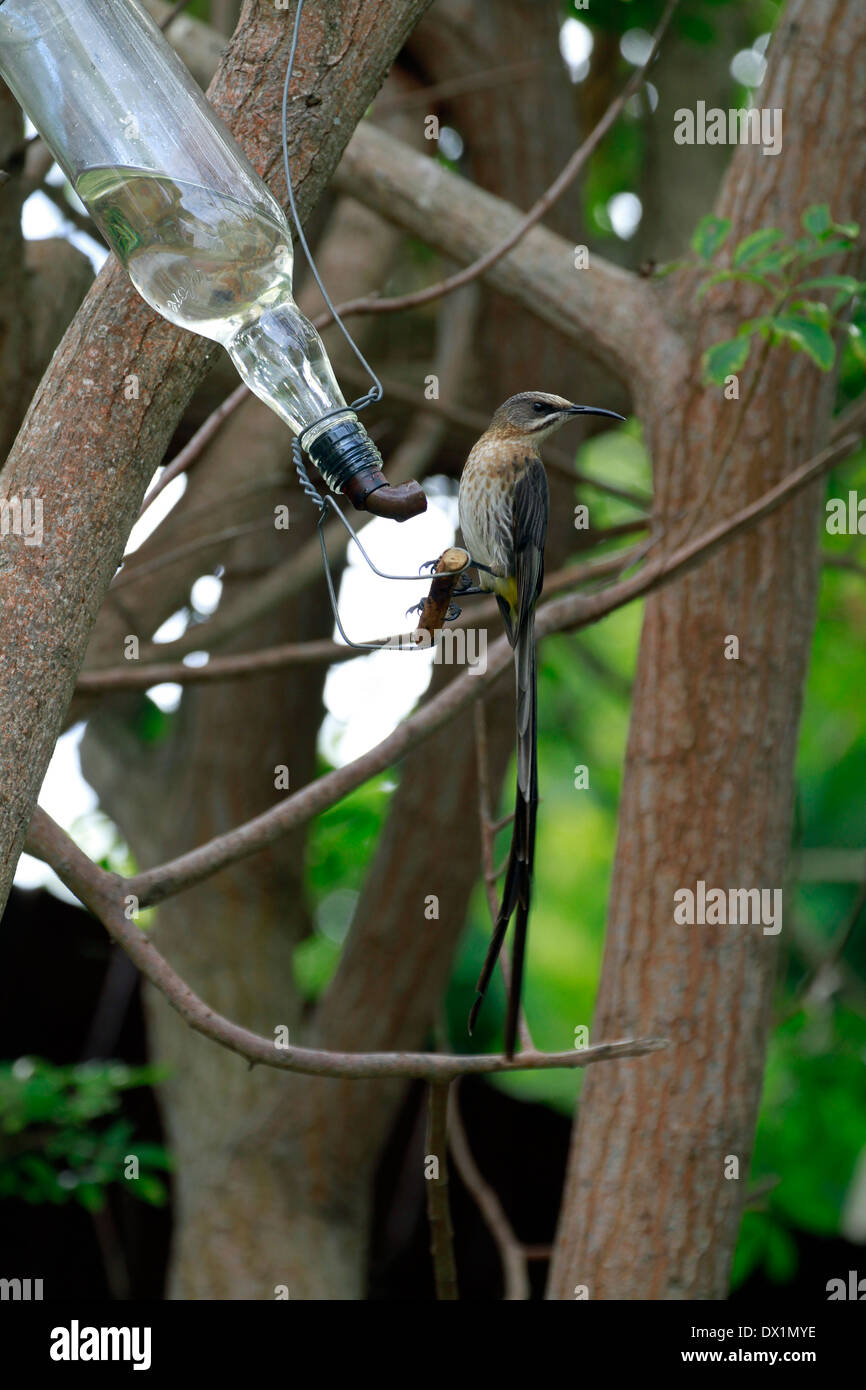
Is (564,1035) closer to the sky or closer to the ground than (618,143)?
closer to the ground

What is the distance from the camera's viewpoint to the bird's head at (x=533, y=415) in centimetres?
91

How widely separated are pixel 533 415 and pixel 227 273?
0.25 metres

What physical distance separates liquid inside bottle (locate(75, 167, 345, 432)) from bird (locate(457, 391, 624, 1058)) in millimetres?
120

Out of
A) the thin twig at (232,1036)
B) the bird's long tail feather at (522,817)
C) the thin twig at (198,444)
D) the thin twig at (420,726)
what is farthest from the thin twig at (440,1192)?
the thin twig at (198,444)

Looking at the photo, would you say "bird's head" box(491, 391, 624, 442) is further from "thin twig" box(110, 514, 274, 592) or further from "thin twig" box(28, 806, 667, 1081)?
"thin twig" box(110, 514, 274, 592)

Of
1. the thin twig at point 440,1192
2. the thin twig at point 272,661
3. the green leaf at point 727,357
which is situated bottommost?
the thin twig at point 440,1192

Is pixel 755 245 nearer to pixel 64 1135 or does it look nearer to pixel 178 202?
pixel 178 202

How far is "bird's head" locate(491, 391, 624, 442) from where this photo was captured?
913 millimetres

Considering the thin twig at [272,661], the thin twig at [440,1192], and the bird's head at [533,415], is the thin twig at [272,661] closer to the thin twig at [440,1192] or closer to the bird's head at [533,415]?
the thin twig at [440,1192]

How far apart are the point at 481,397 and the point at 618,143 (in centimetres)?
125

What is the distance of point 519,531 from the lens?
911 millimetres

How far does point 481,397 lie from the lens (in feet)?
12.5
